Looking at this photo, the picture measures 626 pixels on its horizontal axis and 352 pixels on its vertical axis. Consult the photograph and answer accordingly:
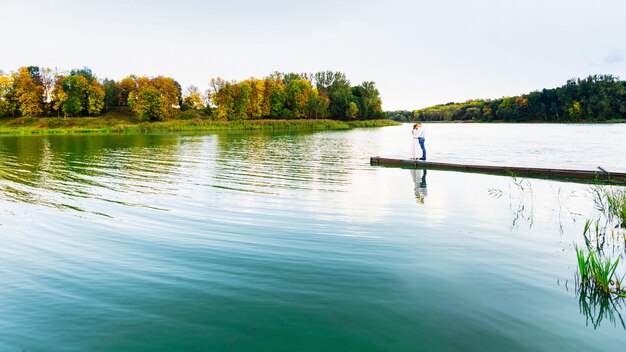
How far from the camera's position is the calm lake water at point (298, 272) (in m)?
4.73

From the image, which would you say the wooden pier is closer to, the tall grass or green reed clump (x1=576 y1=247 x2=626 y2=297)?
the tall grass

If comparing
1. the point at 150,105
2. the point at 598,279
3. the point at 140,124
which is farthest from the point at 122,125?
the point at 598,279

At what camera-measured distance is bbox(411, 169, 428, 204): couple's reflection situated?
13.8 m

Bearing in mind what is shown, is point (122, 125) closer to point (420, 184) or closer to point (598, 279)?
point (420, 184)

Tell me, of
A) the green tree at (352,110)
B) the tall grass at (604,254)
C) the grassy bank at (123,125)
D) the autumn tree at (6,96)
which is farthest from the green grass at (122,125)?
the tall grass at (604,254)

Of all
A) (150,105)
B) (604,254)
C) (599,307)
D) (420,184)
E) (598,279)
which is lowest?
(599,307)

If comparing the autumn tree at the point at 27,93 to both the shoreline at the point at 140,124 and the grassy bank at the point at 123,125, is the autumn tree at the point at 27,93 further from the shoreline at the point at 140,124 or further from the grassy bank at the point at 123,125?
the shoreline at the point at 140,124

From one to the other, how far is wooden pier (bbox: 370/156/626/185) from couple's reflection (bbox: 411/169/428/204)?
121 centimetres

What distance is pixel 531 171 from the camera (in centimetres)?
1844

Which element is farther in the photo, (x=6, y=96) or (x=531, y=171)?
(x=6, y=96)

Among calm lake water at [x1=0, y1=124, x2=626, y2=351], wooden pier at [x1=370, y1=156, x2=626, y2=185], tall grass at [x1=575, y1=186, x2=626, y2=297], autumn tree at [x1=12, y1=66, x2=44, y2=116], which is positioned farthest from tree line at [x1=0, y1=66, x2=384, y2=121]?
tall grass at [x1=575, y1=186, x2=626, y2=297]

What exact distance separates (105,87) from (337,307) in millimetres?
123661

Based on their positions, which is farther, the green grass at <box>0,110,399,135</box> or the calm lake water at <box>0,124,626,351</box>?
the green grass at <box>0,110,399,135</box>

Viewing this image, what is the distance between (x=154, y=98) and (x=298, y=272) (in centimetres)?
9816
